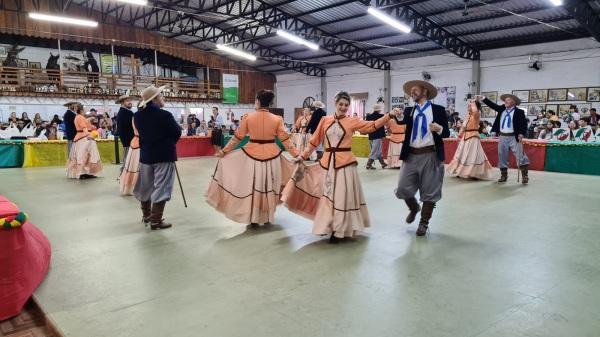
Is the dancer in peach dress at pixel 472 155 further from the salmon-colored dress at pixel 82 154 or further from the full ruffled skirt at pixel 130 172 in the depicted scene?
the salmon-colored dress at pixel 82 154

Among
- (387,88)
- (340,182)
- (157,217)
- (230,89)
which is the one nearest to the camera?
(340,182)

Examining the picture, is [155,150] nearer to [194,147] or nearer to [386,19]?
[194,147]

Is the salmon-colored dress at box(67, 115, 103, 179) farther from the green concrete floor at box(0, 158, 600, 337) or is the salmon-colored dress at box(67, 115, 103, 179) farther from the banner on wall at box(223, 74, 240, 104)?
the banner on wall at box(223, 74, 240, 104)

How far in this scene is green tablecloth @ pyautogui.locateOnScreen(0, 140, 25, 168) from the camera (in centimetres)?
1005

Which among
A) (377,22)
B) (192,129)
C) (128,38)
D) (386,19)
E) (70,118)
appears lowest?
(192,129)

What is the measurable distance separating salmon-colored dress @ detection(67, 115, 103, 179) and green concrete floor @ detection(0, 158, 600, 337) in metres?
3.03

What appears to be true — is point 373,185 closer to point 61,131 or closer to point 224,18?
point 61,131

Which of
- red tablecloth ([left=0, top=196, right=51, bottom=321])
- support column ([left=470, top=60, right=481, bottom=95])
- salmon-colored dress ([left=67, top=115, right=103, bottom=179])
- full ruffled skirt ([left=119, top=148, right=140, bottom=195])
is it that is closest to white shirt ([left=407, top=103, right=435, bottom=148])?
red tablecloth ([left=0, top=196, right=51, bottom=321])

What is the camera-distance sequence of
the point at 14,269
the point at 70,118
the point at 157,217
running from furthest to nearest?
the point at 70,118
the point at 157,217
the point at 14,269

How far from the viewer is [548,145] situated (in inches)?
347

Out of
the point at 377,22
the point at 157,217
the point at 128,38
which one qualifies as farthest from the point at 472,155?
the point at 128,38

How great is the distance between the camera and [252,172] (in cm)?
433

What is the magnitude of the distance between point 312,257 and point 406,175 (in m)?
1.26

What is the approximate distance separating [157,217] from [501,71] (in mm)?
14925
